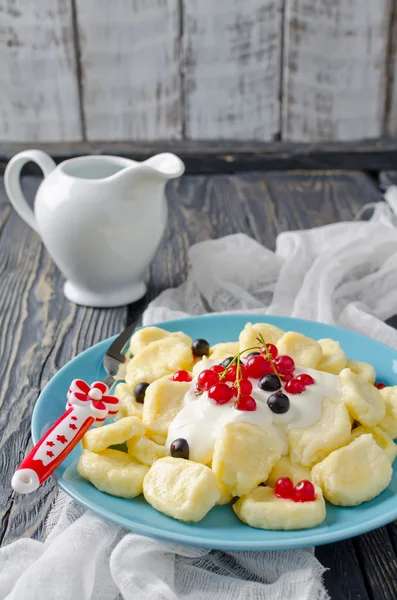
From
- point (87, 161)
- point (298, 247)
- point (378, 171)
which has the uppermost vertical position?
point (87, 161)

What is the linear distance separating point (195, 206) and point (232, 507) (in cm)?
132

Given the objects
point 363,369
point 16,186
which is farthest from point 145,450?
point 16,186

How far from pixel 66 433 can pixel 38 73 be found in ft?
6.11

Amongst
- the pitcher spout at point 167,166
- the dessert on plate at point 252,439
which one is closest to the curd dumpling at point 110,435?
the dessert on plate at point 252,439

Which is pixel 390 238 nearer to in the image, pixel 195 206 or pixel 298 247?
pixel 298 247

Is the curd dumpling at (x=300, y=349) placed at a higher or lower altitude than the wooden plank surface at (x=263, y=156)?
higher

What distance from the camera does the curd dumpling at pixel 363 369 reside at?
1188 millimetres

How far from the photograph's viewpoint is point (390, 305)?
5.18 ft

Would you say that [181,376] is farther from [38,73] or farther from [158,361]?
[38,73]

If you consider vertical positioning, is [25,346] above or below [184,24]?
below

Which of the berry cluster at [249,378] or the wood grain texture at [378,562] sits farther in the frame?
the berry cluster at [249,378]

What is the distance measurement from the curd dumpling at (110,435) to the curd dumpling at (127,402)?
9 cm

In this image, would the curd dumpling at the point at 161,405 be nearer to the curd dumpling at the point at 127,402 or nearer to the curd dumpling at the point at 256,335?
the curd dumpling at the point at 127,402

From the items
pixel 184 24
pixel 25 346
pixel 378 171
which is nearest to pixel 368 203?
pixel 378 171
